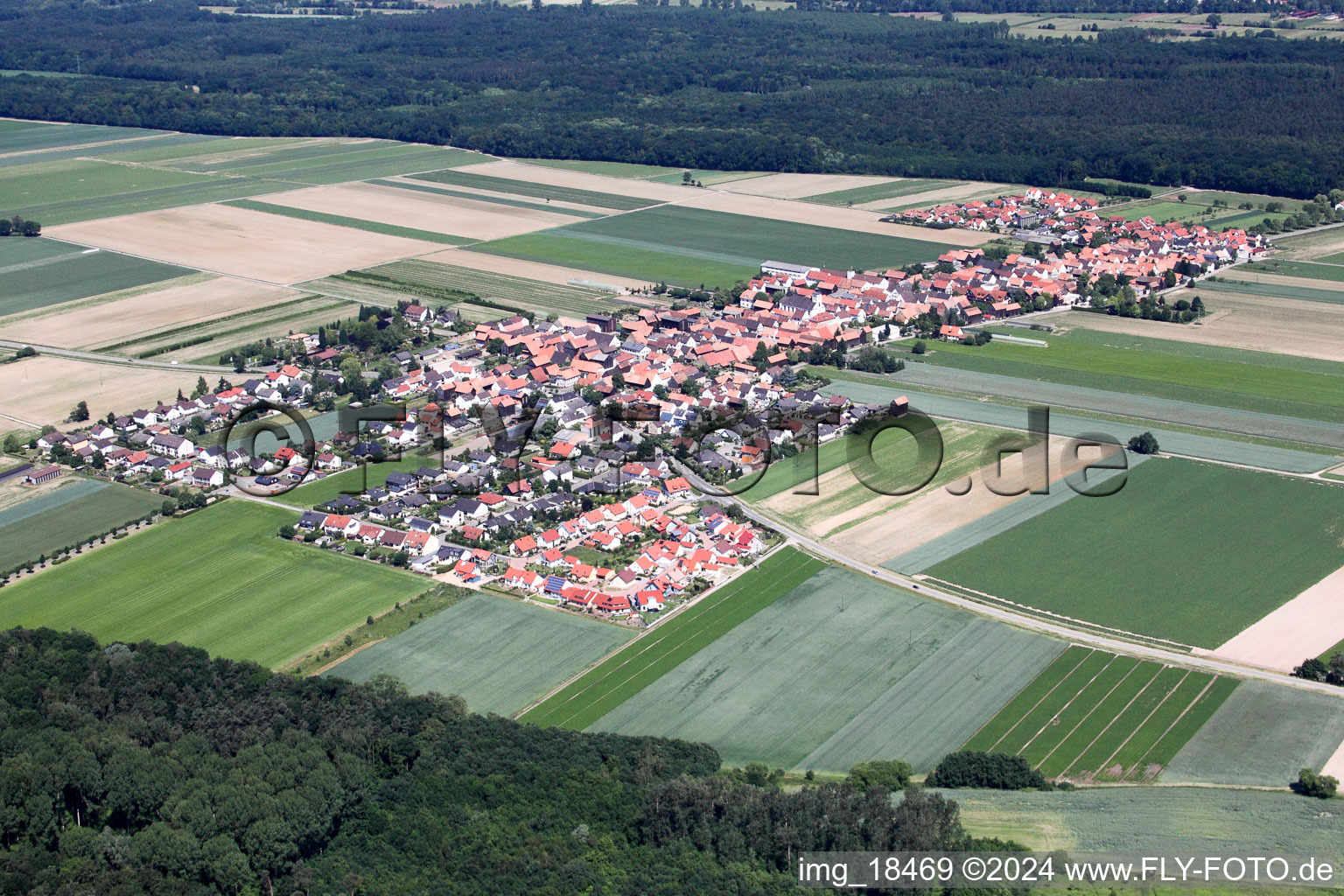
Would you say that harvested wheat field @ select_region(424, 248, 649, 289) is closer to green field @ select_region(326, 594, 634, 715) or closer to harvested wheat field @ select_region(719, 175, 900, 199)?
harvested wheat field @ select_region(719, 175, 900, 199)

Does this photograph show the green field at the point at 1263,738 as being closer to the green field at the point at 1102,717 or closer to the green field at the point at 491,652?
the green field at the point at 1102,717

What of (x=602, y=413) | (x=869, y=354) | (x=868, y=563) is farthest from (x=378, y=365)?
(x=868, y=563)

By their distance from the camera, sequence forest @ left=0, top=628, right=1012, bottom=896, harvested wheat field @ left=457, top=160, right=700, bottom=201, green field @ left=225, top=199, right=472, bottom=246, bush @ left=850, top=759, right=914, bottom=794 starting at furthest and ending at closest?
harvested wheat field @ left=457, top=160, right=700, bottom=201, green field @ left=225, top=199, right=472, bottom=246, bush @ left=850, top=759, right=914, bottom=794, forest @ left=0, top=628, right=1012, bottom=896

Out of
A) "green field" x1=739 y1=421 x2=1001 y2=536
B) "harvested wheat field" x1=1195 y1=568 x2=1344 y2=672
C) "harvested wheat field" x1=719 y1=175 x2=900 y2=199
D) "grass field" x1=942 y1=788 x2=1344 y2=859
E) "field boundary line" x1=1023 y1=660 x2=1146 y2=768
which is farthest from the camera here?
"harvested wheat field" x1=719 y1=175 x2=900 y2=199

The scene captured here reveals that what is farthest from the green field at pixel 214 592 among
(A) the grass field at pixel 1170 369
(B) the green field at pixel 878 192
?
(B) the green field at pixel 878 192

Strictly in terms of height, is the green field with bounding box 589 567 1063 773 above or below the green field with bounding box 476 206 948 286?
below

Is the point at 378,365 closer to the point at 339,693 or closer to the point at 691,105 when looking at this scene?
the point at 339,693

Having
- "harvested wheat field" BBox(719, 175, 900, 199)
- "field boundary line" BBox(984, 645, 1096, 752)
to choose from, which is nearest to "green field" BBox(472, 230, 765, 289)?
"harvested wheat field" BBox(719, 175, 900, 199)
